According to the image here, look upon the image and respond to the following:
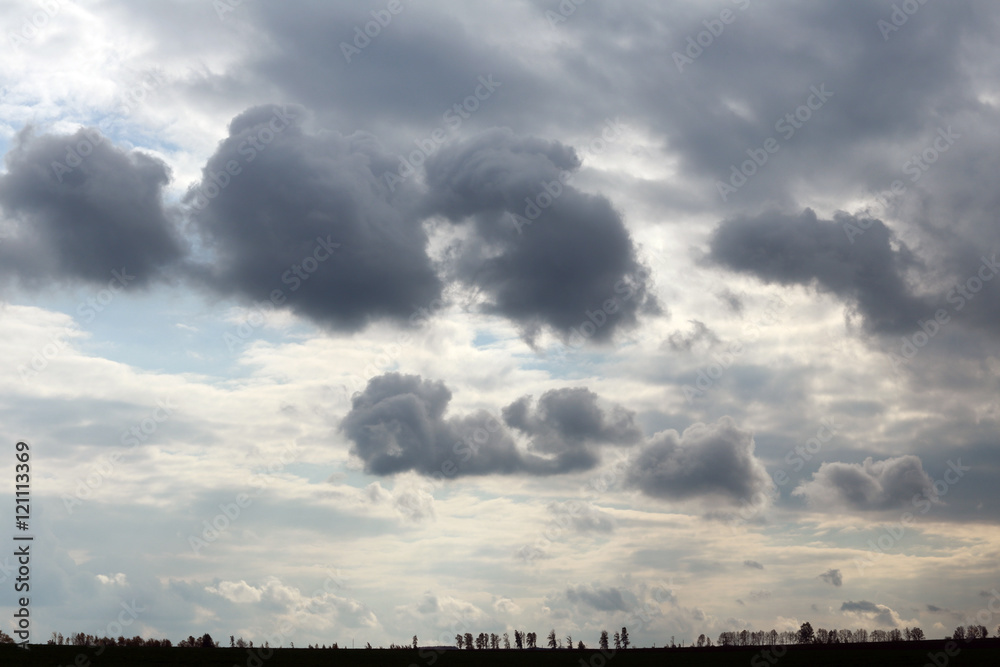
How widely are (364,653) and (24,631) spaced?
283 ft

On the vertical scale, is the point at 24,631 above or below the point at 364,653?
above

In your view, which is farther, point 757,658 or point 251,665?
point 757,658

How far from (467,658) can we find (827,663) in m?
75.5

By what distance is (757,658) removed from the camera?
18738 centimetres

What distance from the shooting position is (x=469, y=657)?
166625 millimetres

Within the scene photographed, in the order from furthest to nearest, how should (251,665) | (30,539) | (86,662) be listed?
(251,665), (86,662), (30,539)

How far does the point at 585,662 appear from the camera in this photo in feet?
621

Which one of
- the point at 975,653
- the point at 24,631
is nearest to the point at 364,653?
the point at 24,631

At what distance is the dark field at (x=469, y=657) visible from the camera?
130 meters

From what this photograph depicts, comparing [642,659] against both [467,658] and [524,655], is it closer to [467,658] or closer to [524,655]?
[524,655]

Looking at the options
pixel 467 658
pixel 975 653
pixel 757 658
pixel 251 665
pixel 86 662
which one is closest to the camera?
pixel 86 662

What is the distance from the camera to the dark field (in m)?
130

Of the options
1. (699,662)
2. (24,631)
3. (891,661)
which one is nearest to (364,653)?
(699,662)

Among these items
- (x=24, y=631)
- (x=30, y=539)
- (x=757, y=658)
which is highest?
(x=30, y=539)
